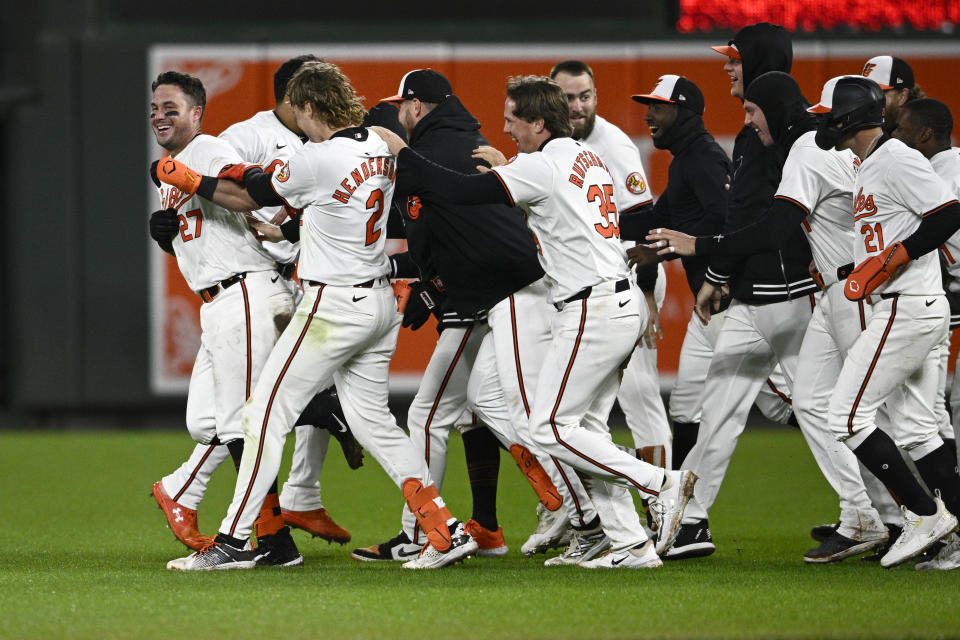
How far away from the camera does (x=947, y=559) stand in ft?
17.9

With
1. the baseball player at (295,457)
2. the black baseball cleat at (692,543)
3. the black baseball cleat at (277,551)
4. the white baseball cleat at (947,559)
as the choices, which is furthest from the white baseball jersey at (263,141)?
the white baseball cleat at (947,559)

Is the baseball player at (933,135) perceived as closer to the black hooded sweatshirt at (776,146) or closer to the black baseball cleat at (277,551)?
the black hooded sweatshirt at (776,146)

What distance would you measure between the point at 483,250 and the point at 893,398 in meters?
1.91

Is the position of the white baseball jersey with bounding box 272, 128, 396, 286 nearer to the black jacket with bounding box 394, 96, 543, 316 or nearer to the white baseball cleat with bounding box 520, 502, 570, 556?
the black jacket with bounding box 394, 96, 543, 316

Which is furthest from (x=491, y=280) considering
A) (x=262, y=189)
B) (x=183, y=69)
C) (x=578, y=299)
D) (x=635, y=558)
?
(x=183, y=69)

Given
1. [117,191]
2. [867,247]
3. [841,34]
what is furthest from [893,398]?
[117,191]

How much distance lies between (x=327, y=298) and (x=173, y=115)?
1.31 metres

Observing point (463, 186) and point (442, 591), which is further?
point (463, 186)

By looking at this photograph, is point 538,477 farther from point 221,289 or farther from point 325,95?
point 325,95

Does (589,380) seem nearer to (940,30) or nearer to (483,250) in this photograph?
(483,250)

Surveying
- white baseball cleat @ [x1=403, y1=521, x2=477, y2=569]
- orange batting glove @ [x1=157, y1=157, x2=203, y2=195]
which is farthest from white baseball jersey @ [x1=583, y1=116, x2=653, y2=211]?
orange batting glove @ [x1=157, y1=157, x2=203, y2=195]

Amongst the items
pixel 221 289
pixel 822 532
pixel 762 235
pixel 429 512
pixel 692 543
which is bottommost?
pixel 822 532

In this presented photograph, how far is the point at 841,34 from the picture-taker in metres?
12.2

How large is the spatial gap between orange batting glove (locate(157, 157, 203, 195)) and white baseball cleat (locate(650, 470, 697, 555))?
92.4 inches
